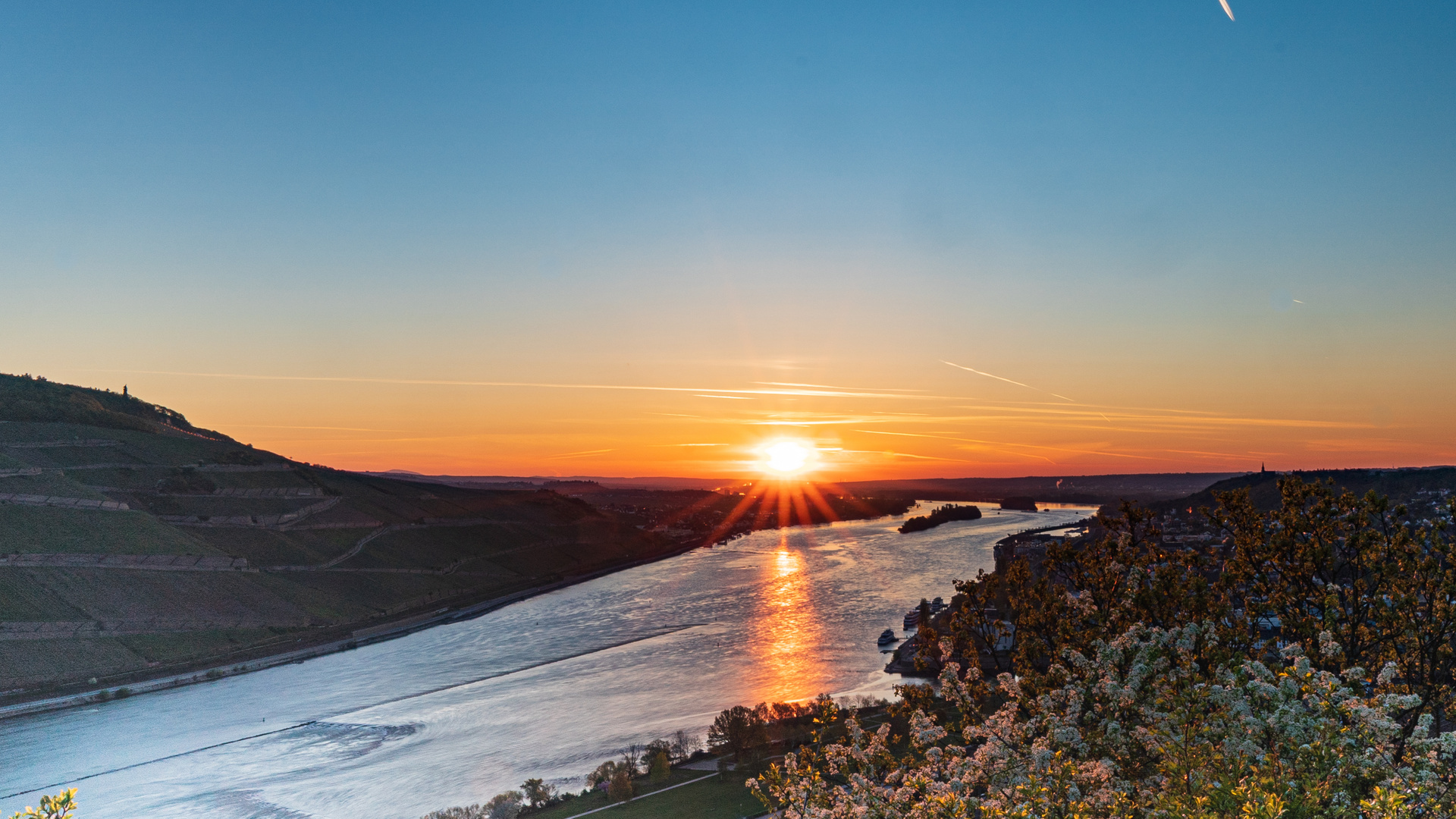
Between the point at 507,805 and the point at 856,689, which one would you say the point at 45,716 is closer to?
the point at 507,805

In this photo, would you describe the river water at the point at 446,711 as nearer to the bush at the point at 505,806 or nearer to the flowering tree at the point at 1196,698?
the bush at the point at 505,806

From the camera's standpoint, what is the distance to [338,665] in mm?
72312

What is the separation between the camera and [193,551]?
85.4 metres

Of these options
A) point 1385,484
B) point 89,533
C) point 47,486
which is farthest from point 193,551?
point 1385,484

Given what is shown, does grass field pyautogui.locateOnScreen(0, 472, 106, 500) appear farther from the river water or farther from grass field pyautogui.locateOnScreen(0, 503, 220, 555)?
the river water

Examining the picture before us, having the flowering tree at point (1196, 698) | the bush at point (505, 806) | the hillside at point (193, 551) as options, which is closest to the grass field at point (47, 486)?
the hillside at point (193, 551)

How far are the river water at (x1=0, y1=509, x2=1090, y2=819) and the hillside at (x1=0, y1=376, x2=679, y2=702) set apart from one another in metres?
7.91

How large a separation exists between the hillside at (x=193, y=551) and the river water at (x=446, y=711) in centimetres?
791

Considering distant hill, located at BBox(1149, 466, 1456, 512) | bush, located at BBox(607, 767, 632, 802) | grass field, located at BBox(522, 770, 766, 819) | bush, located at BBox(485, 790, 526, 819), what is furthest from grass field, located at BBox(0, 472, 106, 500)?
distant hill, located at BBox(1149, 466, 1456, 512)

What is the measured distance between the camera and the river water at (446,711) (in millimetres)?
42656

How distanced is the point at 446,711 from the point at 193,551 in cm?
4581

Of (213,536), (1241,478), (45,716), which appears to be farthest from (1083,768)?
(1241,478)

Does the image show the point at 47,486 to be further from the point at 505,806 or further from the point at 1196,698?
the point at 1196,698

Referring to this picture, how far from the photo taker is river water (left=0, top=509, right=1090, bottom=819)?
42656 millimetres
